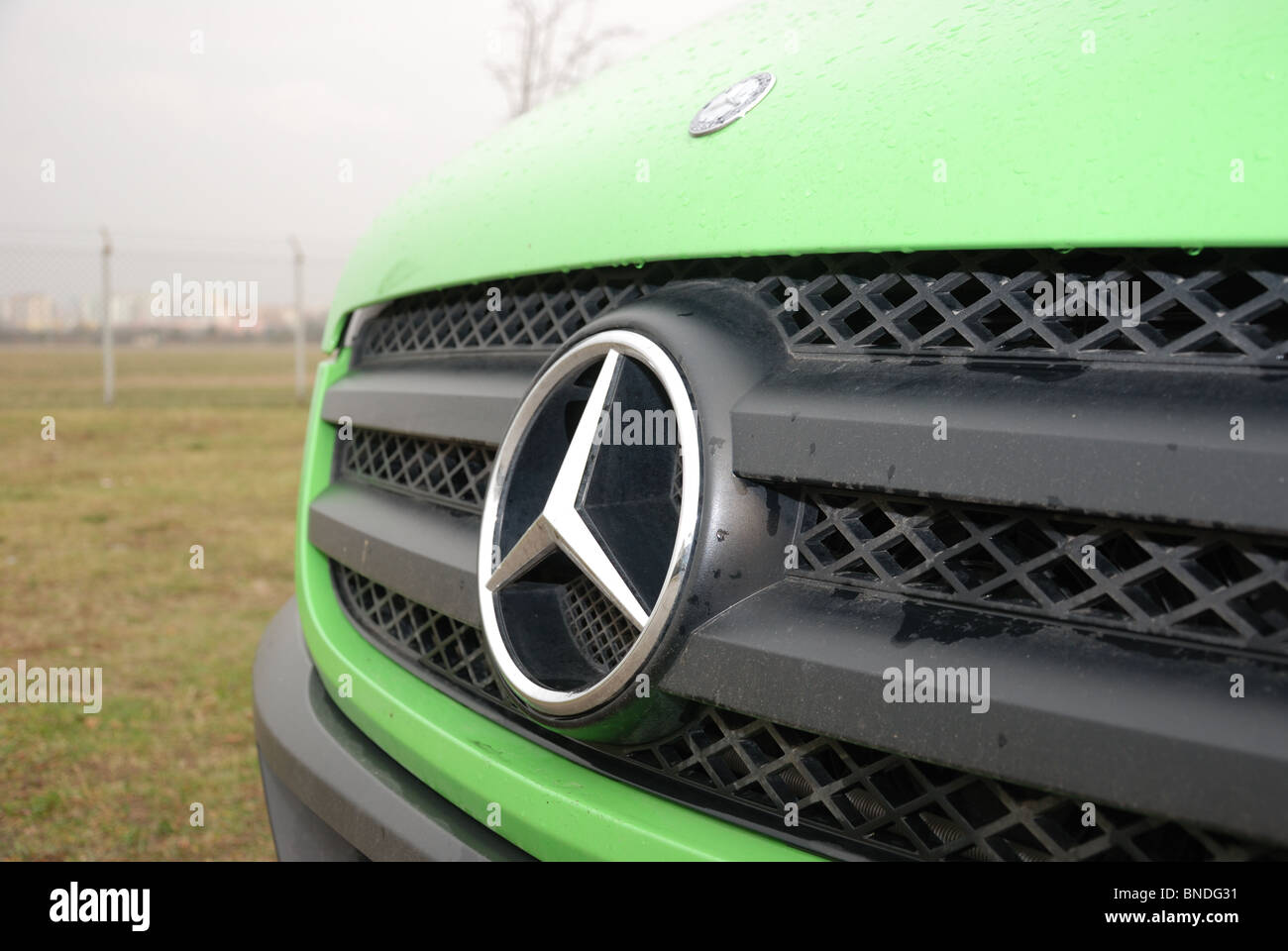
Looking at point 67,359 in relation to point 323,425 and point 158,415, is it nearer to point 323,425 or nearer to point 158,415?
point 158,415

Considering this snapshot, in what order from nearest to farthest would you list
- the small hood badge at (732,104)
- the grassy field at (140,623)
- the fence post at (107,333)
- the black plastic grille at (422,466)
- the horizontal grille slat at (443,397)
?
the small hood badge at (732,104)
the horizontal grille slat at (443,397)
the black plastic grille at (422,466)
the grassy field at (140,623)
the fence post at (107,333)

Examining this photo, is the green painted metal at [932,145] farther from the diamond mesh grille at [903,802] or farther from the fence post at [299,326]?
A: the fence post at [299,326]

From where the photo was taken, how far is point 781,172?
1100 millimetres

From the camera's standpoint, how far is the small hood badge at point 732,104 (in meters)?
1.23

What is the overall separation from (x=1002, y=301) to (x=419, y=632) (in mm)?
1100

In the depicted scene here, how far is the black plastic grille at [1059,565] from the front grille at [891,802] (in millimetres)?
161

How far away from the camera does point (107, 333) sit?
533 inches

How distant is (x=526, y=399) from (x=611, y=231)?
9.4 inches

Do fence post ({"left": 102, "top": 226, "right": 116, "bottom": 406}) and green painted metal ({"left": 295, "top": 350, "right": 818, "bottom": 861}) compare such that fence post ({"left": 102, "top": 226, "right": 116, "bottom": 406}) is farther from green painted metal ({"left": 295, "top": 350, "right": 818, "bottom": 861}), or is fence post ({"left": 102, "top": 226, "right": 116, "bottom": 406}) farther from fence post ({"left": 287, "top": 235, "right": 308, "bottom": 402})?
green painted metal ({"left": 295, "top": 350, "right": 818, "bottom": 861})

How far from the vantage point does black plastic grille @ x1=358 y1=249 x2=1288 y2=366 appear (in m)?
0.84

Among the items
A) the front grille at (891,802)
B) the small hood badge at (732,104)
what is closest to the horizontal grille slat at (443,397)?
the small hood badge at (732,104)

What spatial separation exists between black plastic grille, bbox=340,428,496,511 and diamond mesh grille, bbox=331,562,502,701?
0.62 ft

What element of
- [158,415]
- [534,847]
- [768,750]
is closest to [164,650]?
[534,847]

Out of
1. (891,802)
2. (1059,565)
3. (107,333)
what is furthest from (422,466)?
(107,333)
